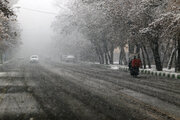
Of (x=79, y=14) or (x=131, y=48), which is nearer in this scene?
(x=131, y=48)

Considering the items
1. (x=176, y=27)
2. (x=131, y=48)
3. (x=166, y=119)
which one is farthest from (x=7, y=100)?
(x=131, y=48)

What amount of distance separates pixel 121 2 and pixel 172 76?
28.7ft

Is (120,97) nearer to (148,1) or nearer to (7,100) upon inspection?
(7,100)

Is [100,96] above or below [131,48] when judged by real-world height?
below

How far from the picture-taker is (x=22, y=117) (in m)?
7.27

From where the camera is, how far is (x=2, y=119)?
23.2ft

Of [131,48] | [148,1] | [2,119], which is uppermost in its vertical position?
[148,1]

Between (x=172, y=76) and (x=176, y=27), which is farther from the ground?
(x=176, y=27)

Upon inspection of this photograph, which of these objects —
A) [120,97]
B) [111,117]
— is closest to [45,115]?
[111,117]

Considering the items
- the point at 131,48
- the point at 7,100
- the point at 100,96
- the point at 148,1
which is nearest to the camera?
the point at 7,100

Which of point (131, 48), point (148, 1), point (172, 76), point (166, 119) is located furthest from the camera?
point (131, 48)

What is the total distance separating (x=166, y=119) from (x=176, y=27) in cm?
1292

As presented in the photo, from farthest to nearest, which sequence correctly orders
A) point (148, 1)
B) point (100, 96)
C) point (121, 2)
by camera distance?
point (121, 2), point (148, 1), point (100, 96)

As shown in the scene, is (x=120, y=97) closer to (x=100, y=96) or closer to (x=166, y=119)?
(x=100, y=96)
